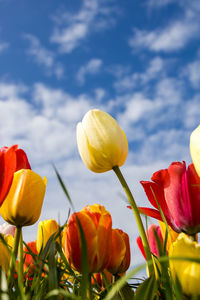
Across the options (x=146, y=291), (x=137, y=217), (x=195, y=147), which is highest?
(x=195, y=147)

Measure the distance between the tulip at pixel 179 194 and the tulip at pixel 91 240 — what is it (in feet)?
0.41

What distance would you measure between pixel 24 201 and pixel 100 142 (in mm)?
213

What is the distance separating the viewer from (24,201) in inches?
28.7

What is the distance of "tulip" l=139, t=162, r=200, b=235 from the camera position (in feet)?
2.33

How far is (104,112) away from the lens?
79cm

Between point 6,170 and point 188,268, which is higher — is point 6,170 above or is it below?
above

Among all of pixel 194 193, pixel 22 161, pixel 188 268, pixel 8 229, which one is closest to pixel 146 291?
pixel 188 268

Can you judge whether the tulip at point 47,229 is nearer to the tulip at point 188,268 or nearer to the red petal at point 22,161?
the red petal at point 22,161

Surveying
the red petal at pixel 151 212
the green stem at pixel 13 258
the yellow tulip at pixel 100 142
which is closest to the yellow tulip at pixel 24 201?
the green stem at pixel 13 258

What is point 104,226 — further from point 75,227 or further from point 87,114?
point 87,114

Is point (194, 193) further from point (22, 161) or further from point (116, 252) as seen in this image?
point (22, 161)

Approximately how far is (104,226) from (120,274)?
0.98 feet

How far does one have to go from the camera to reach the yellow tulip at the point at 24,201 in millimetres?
725

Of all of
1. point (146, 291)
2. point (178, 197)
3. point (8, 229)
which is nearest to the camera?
point (146, 291)
